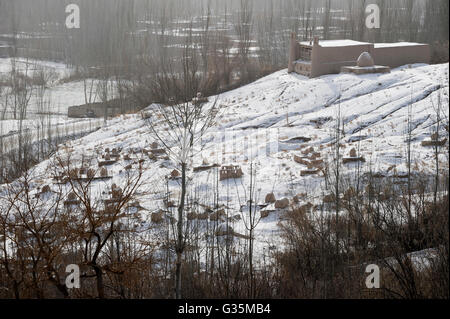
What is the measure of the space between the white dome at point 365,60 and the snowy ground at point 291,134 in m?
1.12

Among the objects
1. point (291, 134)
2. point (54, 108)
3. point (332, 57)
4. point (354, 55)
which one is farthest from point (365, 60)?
point (54, 108)

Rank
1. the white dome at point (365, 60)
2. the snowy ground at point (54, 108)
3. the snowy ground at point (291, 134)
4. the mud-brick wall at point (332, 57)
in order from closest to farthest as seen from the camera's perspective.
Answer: the snowy ground at point (291, 134), the white dome at point (365, 60), the mud-brick wall at point (332, 57), the snowy ground at point (54, 108)

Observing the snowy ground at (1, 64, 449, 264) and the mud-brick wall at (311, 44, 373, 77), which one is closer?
the snowy ground at (1, 64, 449, 264)

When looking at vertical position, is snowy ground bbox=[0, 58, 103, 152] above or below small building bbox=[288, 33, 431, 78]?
below

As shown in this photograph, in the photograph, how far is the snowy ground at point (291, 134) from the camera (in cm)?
1822

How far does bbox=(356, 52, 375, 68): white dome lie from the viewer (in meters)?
Answer: 28.8

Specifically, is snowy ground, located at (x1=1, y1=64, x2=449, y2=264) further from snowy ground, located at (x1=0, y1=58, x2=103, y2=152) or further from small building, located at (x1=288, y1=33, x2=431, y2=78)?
snowy ground, located at (x1=0, y1=58, x2=103, y2=152)

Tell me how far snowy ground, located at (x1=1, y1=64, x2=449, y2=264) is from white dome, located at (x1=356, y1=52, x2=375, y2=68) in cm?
112

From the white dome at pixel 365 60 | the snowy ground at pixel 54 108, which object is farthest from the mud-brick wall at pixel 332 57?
the snowy ground at pixel 54 108

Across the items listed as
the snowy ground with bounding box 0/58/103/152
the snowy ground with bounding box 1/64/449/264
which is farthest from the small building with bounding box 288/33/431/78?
the snowy ground with bounding box 0/58/103/152

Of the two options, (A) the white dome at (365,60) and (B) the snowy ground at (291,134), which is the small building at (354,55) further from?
(B) the snowy ground at (291,134)

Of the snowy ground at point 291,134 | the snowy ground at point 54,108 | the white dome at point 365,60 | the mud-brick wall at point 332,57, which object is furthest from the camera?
the snowy ground at point 54,108

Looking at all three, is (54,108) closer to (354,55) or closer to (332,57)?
(332,57)

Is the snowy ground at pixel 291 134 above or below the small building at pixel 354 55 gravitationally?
below
